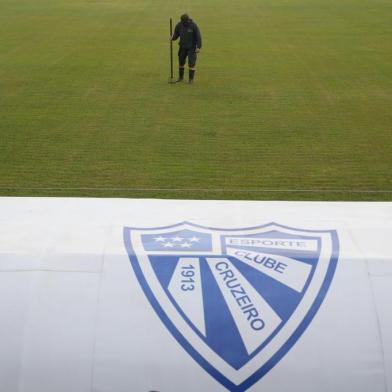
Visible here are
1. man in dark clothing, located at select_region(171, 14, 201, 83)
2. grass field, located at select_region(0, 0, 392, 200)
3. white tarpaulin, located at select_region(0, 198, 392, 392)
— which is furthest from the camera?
man in dark clothing, located at select_region(171, 14, 201, 83)

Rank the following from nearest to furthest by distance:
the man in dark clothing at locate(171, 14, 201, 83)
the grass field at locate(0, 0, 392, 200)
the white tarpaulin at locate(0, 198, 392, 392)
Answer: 1. the white tarpaulin at locate(0, 198, 392, 392)
2. the grass field at locate(0, 0, 392, 200)
3. the man in dark clothing at locate(171, 14, 201, 83)

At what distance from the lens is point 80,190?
6590mm

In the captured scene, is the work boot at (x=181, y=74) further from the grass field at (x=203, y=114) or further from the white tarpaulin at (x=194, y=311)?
the white tarpaulin at (x=194, y=311)

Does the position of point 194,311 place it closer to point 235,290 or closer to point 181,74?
point 235,290

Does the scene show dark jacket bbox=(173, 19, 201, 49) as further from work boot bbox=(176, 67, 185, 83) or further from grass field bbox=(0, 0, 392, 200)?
grass field bbox=(0, 0, 392, 200)

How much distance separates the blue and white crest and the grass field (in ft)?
10.4

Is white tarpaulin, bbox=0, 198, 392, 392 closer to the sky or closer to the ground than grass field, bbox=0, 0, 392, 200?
closer to the sky

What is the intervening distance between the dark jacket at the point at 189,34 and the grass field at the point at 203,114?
2.63 ft

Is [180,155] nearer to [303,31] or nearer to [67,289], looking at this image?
[67,289]

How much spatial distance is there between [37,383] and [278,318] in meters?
1.24

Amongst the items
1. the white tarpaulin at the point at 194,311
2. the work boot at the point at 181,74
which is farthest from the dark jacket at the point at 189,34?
the white tarpaulin at the point at 194,311

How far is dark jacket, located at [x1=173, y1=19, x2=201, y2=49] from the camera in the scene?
10820mm

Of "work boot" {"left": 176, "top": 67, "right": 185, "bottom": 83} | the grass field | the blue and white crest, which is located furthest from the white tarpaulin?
"work boot" {"left": 176, "top": 67, "right": 185, "bottom": 83}

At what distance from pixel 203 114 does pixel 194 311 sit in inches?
266
